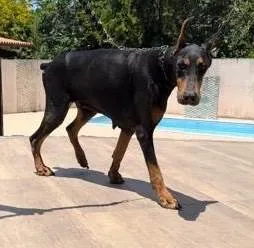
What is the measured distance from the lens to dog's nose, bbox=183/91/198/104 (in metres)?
4.68

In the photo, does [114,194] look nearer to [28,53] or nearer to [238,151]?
[238,151]

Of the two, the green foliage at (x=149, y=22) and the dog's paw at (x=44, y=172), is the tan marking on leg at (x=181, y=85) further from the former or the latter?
the green foliage at (x=149, y=22)

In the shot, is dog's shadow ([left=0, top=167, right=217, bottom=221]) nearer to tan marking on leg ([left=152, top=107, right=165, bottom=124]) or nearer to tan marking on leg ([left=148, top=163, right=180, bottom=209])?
tan marking on leg ([left=148, top=163, right=180, bottom=209])

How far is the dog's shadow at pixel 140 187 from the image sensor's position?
5426 mm

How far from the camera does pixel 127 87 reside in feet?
18.7

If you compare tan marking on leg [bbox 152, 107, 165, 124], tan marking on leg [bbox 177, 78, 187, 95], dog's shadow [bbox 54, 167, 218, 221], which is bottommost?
dog's shadow [bbox 54, 167, 218, 221]

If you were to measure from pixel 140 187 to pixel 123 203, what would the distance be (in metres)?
0.75

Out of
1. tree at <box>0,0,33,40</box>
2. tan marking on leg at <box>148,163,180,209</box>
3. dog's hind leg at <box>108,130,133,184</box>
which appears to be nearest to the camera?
tan marking on leg at <box>148,163,180,209</box>

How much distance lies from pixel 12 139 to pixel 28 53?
2099 cm

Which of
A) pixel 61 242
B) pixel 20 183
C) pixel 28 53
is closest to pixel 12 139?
pixel 20 183

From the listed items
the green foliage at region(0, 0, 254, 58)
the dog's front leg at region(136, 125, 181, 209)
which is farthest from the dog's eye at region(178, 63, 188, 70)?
the green foliage at region(0, 0, 254, 58)

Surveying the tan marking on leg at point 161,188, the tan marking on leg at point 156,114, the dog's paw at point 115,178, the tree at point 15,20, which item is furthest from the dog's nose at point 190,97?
the tree at point 15,20

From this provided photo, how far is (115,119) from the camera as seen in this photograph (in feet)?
19.5

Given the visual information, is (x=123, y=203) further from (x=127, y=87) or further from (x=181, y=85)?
(x=181, y=85)
